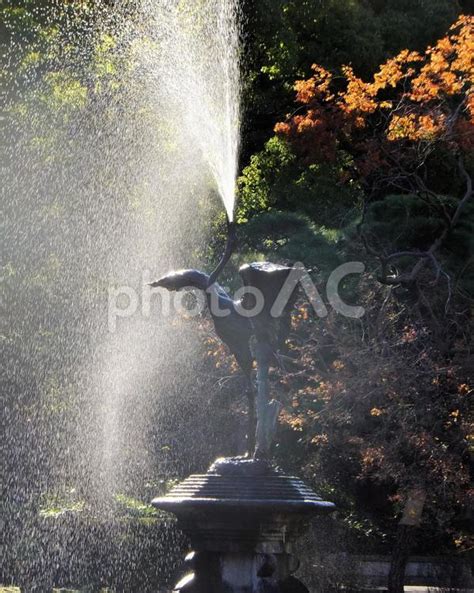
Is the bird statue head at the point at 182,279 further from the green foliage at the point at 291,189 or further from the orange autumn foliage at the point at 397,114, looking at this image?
the green foliage at the point at 291,189

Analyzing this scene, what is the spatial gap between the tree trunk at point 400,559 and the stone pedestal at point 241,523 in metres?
7.46

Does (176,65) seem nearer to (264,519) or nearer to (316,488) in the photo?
(316,488)

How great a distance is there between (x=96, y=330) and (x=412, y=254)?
484 centimetres

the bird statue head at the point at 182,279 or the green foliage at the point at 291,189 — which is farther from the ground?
the green foliage at the point at 291,189

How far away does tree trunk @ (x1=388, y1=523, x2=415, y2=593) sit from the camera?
14.8 metres

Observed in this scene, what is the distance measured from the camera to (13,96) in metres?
15.1

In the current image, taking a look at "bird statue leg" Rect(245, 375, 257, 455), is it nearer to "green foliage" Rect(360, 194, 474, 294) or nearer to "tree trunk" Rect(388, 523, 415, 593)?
"green foliage" Rect(360, 194, 474, 294)

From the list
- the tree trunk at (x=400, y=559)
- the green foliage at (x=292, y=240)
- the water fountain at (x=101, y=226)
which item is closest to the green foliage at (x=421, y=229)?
the green foliage at (x=292, y=240)

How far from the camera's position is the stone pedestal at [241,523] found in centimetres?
741

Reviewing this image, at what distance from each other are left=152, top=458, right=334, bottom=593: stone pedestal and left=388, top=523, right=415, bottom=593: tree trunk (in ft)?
24.5

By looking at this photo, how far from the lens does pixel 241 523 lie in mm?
7480

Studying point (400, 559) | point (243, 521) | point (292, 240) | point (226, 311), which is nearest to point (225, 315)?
point (226, 311)

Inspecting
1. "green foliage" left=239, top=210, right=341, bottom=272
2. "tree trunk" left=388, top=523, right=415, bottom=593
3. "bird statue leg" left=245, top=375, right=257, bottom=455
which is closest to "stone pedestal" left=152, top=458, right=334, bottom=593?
"bird statue leg" left=245, top=375, right=257, bottom=455

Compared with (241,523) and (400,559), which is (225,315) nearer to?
(241,523)
